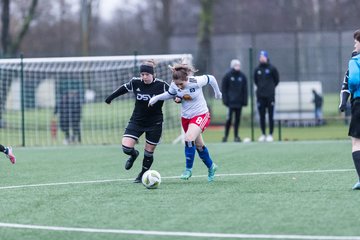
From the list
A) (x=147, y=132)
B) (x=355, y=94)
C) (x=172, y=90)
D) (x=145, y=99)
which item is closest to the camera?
(x=355, y=94)

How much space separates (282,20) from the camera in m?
56.9

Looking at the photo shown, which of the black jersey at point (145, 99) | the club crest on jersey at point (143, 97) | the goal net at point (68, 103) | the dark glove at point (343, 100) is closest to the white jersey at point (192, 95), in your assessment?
the black jersey at point (145, 99)

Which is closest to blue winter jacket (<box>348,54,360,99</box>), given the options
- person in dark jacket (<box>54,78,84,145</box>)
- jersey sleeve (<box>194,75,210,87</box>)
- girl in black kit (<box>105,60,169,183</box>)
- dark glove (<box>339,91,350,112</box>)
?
dark glove (<box>339,91,350,112</box>)

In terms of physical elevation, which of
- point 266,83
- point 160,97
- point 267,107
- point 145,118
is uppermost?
point 160,97

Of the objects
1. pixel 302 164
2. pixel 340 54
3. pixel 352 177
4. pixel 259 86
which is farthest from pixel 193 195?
pixel 340 54

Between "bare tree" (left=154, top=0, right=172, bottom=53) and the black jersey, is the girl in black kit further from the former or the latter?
"bare tree" (left=154, top=0, right=172, bottom=53)

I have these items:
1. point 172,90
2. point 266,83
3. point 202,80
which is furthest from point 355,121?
point 266,83

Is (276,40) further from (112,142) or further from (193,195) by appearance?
(193,195)

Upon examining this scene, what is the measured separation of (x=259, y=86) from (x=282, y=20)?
123 ft

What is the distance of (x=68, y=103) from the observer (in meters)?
22.5

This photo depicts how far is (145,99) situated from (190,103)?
0.64 metres

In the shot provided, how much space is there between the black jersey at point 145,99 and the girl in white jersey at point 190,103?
0.90ft

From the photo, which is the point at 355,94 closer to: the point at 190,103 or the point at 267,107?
the point at 190,103

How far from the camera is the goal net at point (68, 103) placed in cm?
2216
